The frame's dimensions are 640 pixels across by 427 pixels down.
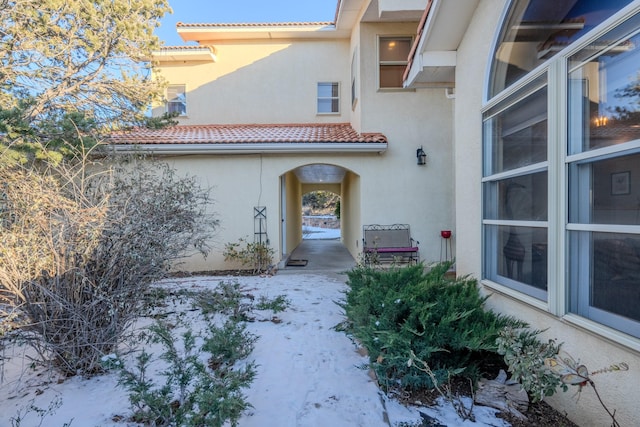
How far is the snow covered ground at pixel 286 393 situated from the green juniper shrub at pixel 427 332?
0.28m

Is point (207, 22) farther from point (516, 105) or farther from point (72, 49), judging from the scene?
point (516, 105)

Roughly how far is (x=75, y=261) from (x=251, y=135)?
689 cm

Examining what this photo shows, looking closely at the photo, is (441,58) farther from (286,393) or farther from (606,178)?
(286,393)

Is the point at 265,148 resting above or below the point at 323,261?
above

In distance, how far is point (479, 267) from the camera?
155 inches

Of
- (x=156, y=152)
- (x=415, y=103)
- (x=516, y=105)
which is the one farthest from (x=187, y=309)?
(x=415, y=103)

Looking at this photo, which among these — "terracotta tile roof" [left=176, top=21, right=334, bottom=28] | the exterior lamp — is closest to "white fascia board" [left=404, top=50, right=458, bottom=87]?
the exterior lamp

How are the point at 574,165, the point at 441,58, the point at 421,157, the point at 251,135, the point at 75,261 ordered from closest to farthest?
the point at 574,165, the point at 75,261, the point at 441,58, the point at 421,157, the point at 251,135

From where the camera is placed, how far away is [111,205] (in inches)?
124

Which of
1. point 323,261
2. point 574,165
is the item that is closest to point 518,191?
point 574,165

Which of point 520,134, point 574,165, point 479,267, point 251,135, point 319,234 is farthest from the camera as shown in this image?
point 319,234

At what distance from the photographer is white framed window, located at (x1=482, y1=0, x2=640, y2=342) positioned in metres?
2.12

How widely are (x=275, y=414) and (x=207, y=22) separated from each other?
40.6 ft

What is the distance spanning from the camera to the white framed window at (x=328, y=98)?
11336mm
